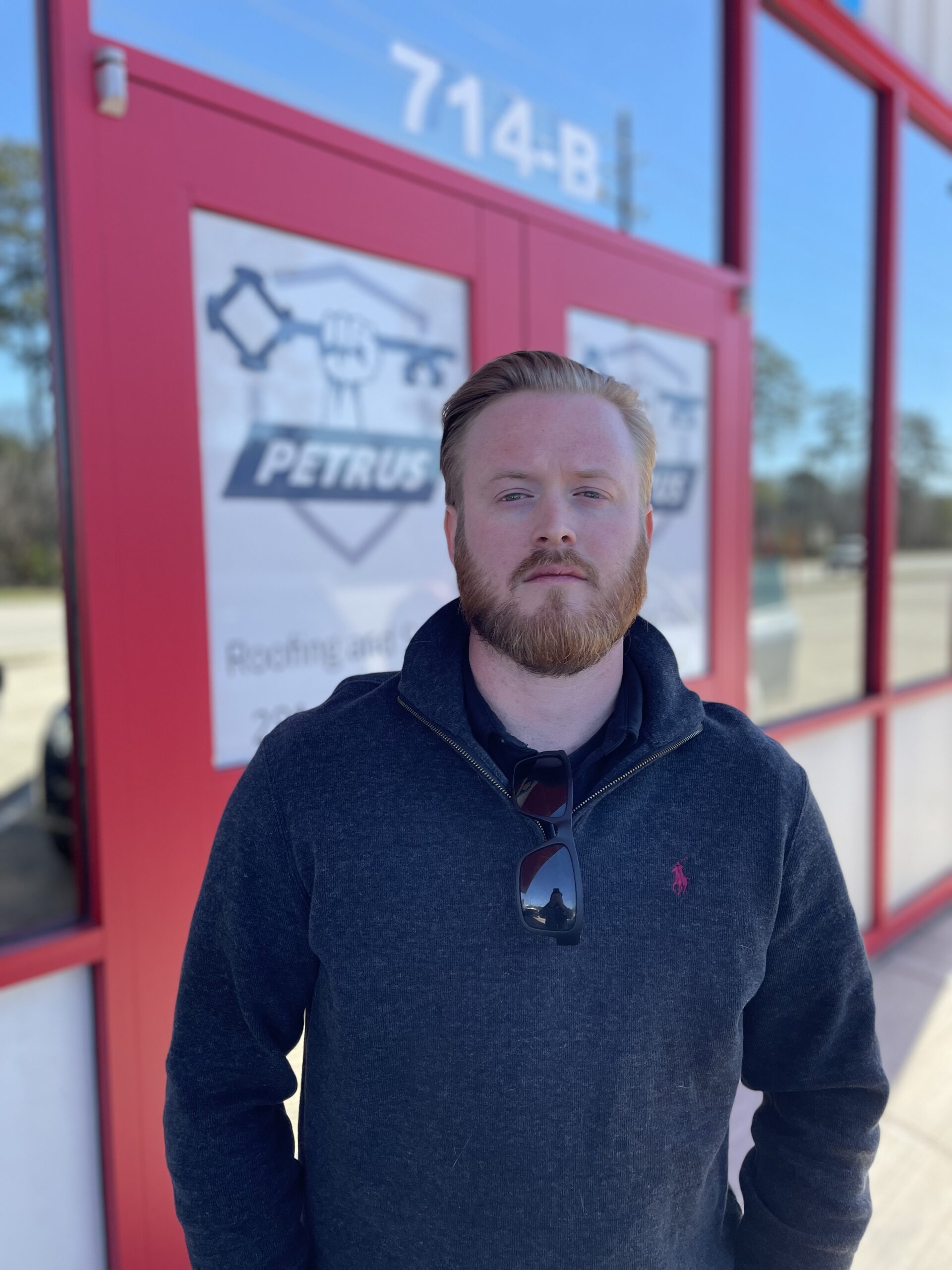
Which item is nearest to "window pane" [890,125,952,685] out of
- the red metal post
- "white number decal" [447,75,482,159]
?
the red metal post

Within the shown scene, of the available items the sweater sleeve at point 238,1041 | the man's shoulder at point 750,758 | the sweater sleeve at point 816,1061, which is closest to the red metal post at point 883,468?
the sweater sleeve at point 816,1061

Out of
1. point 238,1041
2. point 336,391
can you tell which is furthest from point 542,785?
point 336,391

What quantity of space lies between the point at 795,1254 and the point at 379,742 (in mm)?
851

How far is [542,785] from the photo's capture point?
3.56ft

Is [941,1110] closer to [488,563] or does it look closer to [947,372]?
[488,563]

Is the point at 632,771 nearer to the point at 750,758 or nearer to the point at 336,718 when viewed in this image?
the point at 750,758

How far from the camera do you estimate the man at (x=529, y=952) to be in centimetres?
103

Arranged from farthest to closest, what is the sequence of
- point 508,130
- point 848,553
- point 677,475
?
1. point 848,553
2. point 677,475
3. point 508,130

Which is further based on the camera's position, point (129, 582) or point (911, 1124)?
point (911, 1124)

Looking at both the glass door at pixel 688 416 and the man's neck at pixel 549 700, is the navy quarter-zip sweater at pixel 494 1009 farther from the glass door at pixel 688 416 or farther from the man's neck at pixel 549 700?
the glass door at pixel 688 416

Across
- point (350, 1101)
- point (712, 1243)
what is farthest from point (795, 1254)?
point (350, 1101)

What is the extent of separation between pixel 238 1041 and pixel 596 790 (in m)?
0.53

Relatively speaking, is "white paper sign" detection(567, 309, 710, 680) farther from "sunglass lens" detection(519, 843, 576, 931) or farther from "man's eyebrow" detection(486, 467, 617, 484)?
"sunglass lens" detection(519, 843, 576, 931)

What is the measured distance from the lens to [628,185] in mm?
3117
